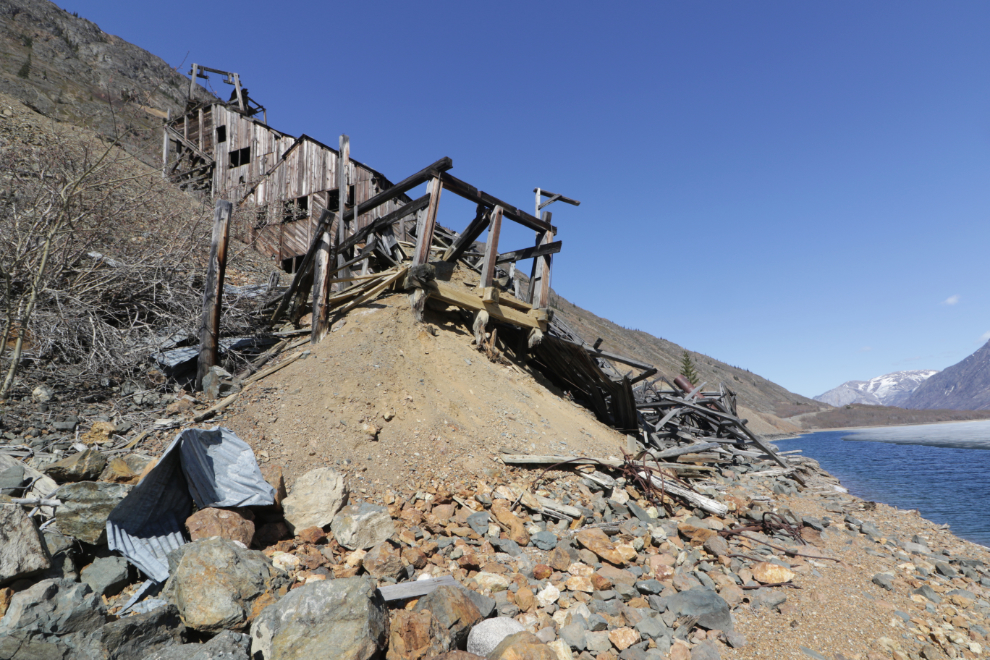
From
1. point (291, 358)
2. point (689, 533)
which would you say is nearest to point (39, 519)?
point (291, 358)

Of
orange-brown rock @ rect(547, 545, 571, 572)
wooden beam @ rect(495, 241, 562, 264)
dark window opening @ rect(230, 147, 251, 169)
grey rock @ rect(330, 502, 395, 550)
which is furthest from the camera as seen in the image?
dark window opening @ rect(230, 147, 251, 169)

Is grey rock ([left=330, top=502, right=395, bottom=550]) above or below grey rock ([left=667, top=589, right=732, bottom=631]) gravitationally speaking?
above

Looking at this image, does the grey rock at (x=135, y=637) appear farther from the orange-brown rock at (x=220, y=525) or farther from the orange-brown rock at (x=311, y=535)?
the orange-brown rock at (x=311, y=535)

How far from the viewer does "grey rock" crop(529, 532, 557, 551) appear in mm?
4089

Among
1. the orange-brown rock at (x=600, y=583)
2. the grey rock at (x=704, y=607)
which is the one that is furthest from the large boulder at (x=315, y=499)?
the grey rock at (x=704, y=607)

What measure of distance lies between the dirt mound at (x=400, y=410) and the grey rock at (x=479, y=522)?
0.60 m

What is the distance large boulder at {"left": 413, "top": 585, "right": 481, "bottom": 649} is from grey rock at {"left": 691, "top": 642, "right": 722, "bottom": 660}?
1.41m

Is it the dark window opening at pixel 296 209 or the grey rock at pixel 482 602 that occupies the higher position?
the dark window opening at pixel 296 209

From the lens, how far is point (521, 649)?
270 centimetres

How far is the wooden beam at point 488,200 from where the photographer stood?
22.6 ft

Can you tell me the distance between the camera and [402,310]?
6.74 metres

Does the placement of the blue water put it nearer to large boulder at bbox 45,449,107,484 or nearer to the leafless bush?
large boulder at bbox 45,449,107,484

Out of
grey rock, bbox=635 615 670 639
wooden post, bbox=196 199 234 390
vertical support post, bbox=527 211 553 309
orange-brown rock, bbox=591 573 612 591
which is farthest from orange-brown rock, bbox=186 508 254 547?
vertical support post, bbox=527 211 553 309

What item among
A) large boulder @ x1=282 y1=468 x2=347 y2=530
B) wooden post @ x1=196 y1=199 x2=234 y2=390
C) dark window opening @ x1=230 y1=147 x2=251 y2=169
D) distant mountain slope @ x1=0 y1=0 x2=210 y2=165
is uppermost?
distant mountain slope @ x1=0 y1=0 x2=210 y2=165
